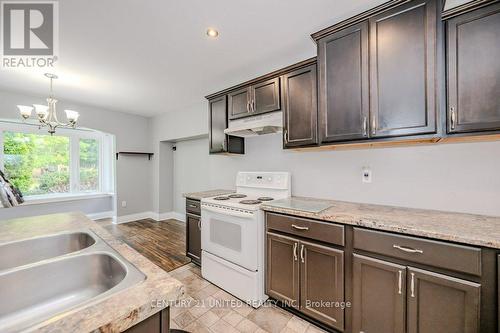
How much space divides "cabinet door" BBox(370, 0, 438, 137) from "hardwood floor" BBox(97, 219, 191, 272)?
9.40ft

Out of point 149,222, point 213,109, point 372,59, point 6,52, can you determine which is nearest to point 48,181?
point 149,222

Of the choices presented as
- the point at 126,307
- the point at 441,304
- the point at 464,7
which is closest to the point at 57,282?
the point at 126,307

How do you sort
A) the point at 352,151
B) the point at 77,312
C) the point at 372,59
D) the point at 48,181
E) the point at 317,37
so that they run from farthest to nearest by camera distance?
the point at 48,181, the point at 352,151, the point at 317,37, the point at 372,59, the point at 77,312

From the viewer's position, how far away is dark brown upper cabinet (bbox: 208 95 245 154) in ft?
9.32

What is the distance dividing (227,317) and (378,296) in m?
1.24

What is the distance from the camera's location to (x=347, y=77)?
1.73m

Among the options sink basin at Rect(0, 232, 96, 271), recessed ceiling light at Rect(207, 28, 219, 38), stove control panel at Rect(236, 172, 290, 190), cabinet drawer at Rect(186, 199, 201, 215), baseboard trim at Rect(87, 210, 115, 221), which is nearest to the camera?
sink basin at Rect(0, 232, 96, 271)

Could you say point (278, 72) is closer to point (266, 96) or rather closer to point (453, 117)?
point (266, 96)

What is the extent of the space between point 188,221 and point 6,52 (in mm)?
2686

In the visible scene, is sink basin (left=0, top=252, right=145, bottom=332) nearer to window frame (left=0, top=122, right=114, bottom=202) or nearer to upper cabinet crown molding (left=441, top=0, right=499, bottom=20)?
upper cabinet crown molding (left=441, top=0, right=499, bottom=20)

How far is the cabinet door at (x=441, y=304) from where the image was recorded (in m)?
1.12

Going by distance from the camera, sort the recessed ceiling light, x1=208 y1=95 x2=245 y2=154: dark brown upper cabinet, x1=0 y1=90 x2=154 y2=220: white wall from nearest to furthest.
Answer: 1. the recessed ceiling light
2. x1=208 y1=95 x2=245 y2=154: dark brown upper cabinet
3. x1=0 y1=90 x2=154 y2=220: white wall

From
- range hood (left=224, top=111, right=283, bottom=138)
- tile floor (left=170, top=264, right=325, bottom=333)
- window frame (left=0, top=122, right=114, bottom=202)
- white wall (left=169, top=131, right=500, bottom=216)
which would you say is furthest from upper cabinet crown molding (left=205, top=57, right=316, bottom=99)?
window frame (left=0, top=122, right=114, bottom=202)

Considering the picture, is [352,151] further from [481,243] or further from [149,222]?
[149,222]
